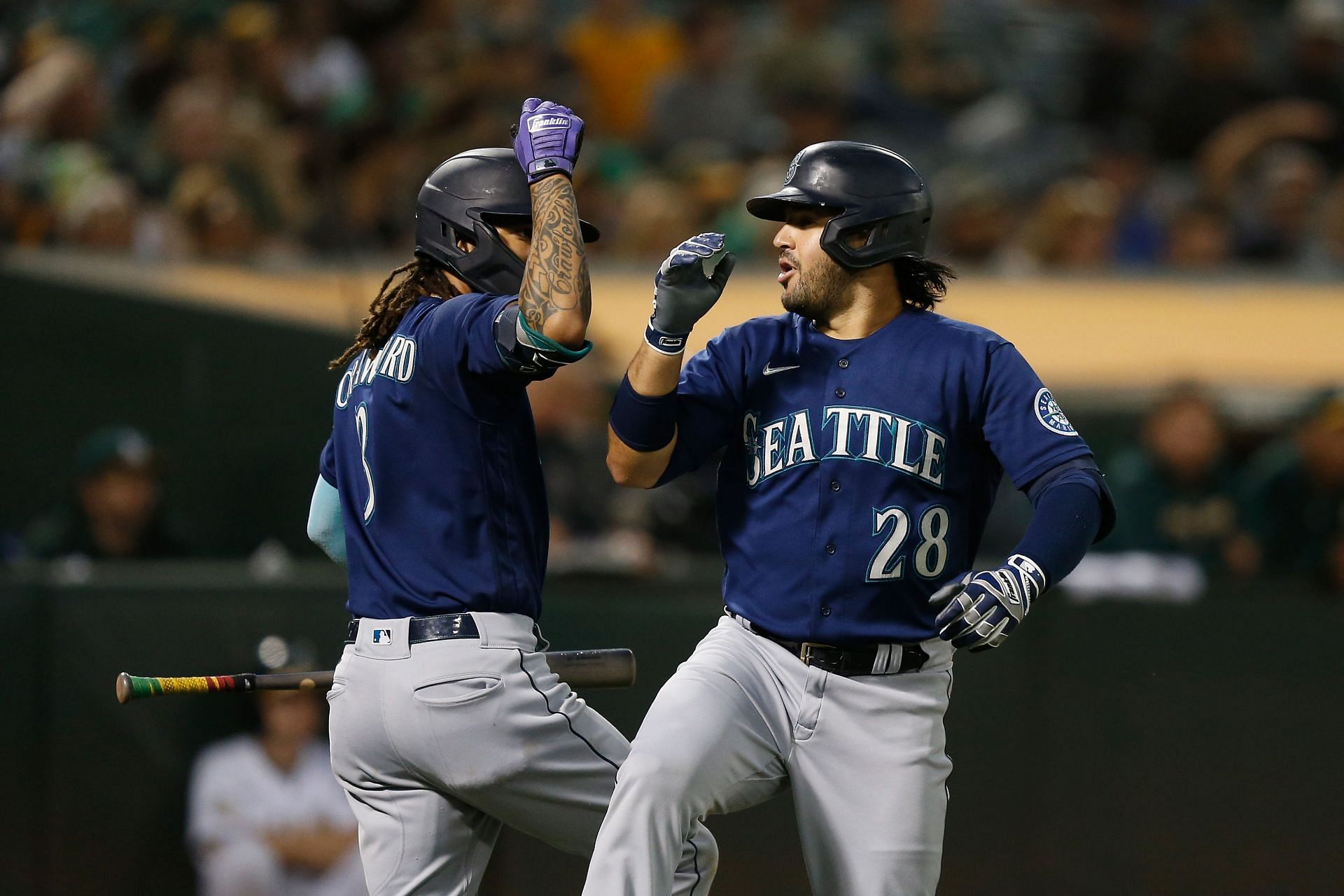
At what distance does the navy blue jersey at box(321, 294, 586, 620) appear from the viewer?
11.7 feet

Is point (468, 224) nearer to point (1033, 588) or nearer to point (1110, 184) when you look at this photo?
point (1033, 588)

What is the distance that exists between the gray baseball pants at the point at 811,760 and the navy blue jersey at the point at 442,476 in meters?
0.44

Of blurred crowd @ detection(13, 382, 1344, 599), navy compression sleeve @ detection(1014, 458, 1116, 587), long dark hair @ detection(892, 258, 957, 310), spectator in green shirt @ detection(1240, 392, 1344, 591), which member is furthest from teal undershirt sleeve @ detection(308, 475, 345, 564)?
spectator in green shirt @ detection(1240, 392, 1344, 591)

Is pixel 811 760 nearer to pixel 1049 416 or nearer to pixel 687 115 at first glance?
pixel 1049 416

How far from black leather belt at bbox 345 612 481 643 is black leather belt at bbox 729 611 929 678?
2.36 feet

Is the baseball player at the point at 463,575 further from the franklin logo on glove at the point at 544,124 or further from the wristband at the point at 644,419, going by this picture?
the wristband at the point at 644,419

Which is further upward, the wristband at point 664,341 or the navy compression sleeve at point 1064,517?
the wristband at point 664,341

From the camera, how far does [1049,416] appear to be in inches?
149

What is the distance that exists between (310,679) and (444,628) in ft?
1.41

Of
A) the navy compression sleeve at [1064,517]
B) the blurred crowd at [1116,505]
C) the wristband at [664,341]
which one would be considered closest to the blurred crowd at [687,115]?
the blurred crowd at [1116,505]

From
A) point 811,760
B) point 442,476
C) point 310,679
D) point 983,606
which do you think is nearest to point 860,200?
point 983,606

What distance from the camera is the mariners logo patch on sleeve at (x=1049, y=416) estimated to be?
376 centimetres

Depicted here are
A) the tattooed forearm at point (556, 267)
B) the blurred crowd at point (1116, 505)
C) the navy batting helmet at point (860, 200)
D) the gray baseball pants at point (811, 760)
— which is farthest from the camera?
the blurred crowd at point (1116, 505)

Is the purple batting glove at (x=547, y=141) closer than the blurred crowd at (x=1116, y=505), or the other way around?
the purple batting glove at (x=547, y=141)
